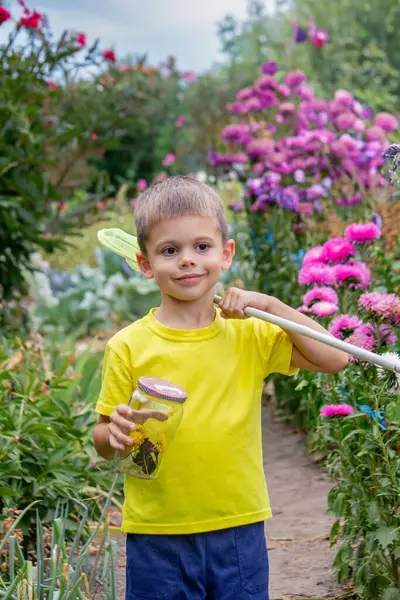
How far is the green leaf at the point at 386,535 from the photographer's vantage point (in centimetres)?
251

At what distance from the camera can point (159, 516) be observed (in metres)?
2.03

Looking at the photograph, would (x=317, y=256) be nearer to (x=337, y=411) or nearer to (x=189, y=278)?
(x=337, y=411)

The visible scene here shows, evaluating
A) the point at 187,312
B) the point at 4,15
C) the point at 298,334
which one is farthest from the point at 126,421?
the point at 4,15

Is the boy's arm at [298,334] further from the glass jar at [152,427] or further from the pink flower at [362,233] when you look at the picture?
the pink flower at [362,233]

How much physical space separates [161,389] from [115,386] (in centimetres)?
20

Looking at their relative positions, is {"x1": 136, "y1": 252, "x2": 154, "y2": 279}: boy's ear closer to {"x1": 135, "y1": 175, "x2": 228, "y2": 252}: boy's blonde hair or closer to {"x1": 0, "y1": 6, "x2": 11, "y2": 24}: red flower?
{"x1": 135, "y1": 175, "x2": 228, "y2": 252}: boy's blonde hair

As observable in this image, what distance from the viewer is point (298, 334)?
209 centimetres

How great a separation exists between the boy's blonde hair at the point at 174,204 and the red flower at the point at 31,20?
4.29 meters

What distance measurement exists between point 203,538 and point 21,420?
143 cm

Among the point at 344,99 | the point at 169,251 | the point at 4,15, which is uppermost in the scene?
the point at 4,15

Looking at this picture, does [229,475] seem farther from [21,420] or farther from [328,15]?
[328,15]

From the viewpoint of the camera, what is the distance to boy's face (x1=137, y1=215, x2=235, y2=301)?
80.1 inches

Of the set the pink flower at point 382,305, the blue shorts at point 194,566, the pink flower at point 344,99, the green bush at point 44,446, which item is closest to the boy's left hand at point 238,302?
the blue shorts at point 194,566

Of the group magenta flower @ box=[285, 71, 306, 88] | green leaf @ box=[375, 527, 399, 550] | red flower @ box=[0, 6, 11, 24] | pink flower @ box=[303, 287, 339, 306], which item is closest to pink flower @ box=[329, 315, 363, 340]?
pink flower @ box=[303, 287, 339, 306]
